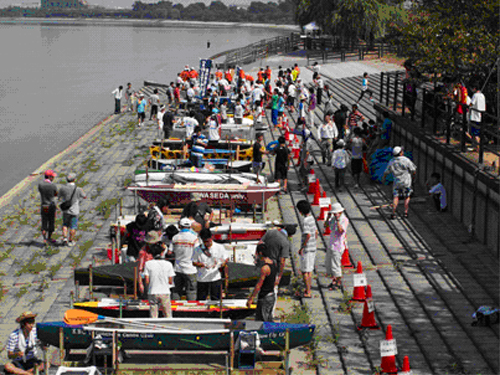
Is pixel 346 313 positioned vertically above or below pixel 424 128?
below

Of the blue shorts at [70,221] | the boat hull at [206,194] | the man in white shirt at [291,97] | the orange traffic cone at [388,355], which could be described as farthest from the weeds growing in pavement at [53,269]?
the man in white shirt at [291,97]

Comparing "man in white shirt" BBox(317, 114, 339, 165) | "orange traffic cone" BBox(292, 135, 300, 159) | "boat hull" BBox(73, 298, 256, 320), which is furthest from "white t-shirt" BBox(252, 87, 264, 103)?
"boat hull" BBox(73, 298, 256, 320)

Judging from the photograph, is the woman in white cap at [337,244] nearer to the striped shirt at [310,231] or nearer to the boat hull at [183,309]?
the striped shirt at [310,231]

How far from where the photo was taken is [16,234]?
57.7ft

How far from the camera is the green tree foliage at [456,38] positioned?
60.1 ft

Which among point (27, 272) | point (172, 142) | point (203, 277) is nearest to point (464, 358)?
point (203, 277)

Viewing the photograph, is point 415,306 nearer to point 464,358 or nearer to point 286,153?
point 464,358

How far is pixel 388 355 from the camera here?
9484 mm

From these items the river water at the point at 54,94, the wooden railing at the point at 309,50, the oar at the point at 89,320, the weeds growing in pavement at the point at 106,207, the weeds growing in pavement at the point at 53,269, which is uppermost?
the wooden railing at the point at 309,50

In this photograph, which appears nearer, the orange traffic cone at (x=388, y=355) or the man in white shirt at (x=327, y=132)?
the orange traffic cone at (x=388, y=355)

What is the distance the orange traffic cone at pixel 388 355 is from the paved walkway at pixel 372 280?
0.50 meters

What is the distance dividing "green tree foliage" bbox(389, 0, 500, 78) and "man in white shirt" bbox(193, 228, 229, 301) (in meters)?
10.2

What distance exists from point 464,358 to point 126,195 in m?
12.1

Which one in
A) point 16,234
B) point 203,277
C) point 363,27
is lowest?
point 16,234
